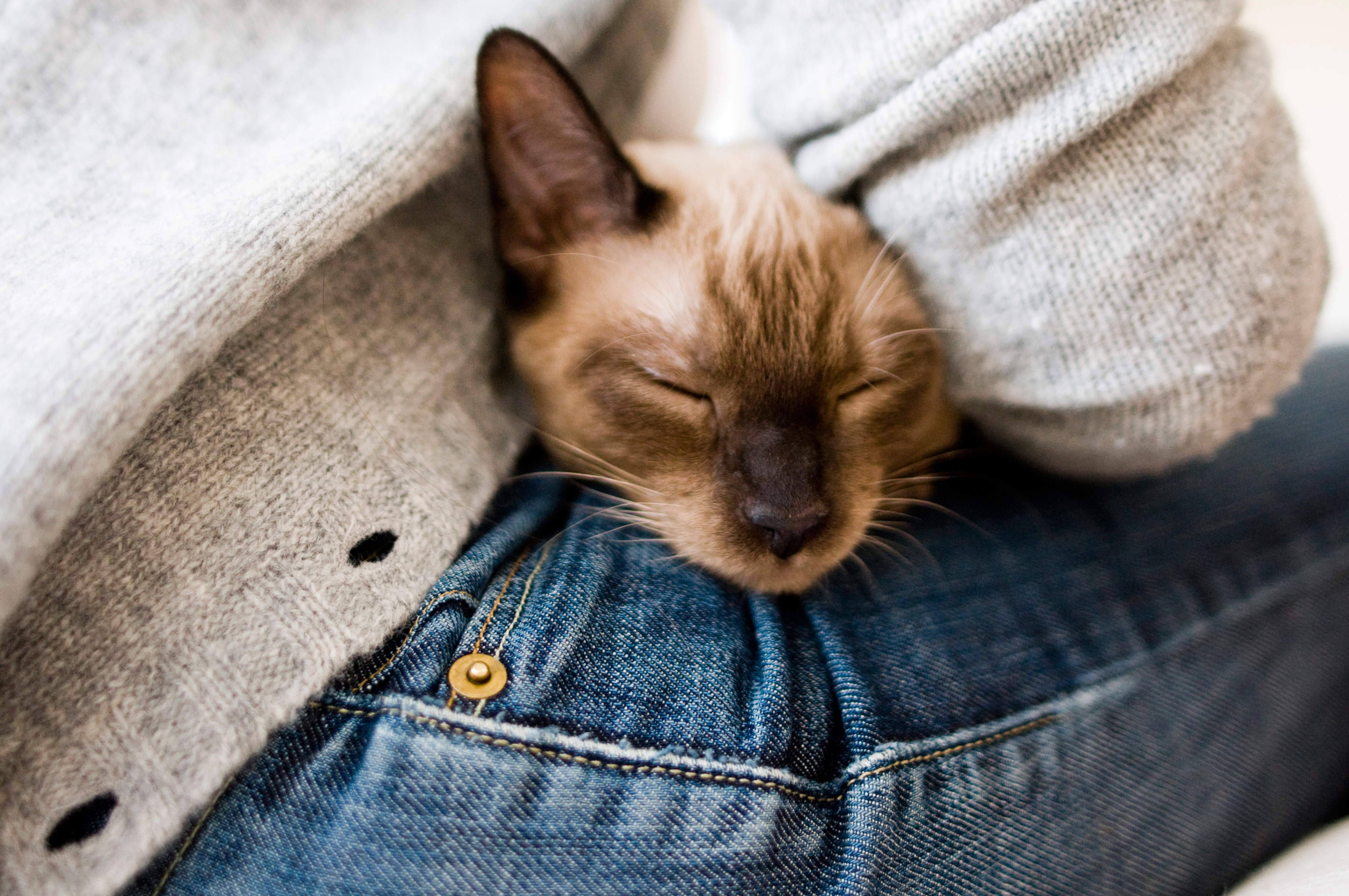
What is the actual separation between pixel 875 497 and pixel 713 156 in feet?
2.10

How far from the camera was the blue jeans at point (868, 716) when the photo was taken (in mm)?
662

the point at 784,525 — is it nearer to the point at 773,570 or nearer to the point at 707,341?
the point at 773,570

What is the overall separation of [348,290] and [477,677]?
1.50ft

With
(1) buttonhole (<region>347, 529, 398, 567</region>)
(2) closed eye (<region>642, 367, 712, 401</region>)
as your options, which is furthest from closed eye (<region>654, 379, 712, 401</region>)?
(1) buttonhole (<region>347, 529, 398, 567</region>)

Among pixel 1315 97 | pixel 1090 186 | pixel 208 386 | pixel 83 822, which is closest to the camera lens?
pixel 83 822

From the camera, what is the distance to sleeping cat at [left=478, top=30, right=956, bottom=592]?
3.02 ft

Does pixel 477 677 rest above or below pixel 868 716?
above

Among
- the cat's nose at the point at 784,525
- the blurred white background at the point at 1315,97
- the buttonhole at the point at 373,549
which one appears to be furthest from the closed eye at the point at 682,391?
the blurred white background at the point at 1315,97

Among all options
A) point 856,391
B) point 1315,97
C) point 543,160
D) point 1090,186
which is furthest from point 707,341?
point 1315,97

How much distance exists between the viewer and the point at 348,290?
849mm

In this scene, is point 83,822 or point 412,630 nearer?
point 83,822

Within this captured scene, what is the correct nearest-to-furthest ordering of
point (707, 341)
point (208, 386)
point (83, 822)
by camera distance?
point (83, 822) < point (208, 386) < point (707, 341)

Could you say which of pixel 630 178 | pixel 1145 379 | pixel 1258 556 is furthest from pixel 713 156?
pixel 1258 556

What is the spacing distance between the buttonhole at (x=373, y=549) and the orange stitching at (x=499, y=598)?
0.38ft
